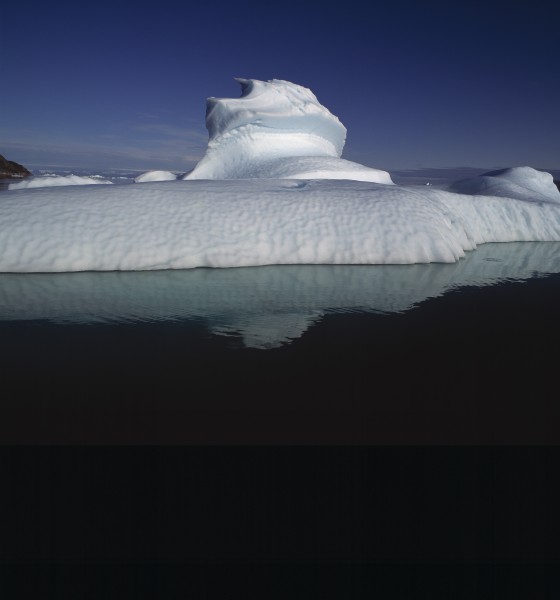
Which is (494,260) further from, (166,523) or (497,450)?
(166,523)

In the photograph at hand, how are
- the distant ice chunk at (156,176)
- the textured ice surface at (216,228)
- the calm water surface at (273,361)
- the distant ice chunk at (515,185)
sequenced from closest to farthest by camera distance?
the calm water surface at (273,361) < the textured ice surface at (216,228) < the distant ice chunk at (515,185) < the distant ice chunk at (156,176)

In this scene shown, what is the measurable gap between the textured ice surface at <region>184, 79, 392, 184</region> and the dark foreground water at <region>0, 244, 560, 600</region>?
1041 centimetres

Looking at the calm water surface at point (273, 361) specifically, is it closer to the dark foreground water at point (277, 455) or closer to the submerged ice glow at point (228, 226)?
the dark foreground water at point (277, 455)

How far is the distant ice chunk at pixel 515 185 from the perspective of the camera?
10.8 meters

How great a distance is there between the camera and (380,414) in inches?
91.4

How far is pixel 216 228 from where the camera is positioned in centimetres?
597

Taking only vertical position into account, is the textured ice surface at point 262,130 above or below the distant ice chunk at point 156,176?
above

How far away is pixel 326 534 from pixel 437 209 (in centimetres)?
645

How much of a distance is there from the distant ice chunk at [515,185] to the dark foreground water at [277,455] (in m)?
8.00

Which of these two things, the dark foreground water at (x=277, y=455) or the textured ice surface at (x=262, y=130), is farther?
the textured ice surface at (x=262, y=130)

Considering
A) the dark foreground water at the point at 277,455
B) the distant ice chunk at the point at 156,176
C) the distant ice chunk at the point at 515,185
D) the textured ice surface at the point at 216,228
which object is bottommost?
the dark foreground water at the point at 277,455

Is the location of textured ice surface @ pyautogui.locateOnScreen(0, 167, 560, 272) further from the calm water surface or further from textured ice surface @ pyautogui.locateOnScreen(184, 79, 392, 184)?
textured ice surface @ pyautogui.locateOnScreen(184, 79, 392, 184)

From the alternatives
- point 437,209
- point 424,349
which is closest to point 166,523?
point 424,349

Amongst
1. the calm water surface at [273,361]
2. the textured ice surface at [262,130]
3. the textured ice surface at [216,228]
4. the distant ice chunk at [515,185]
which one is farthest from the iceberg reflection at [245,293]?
the textured ice surface at [262,130]
